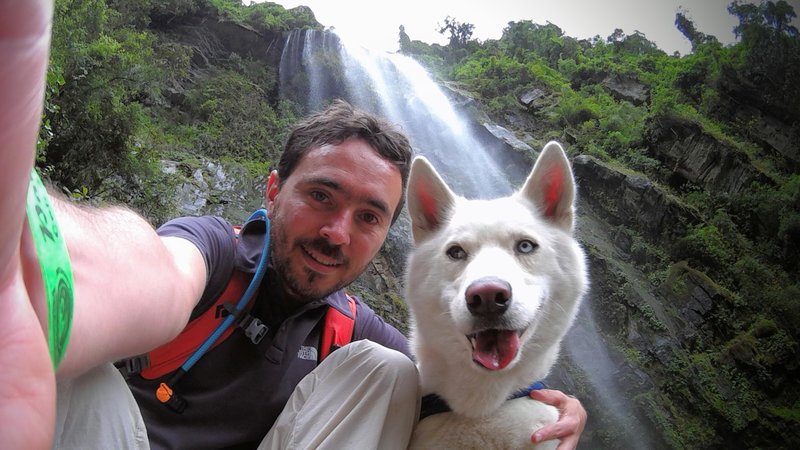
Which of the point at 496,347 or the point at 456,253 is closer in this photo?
the point at 496,347

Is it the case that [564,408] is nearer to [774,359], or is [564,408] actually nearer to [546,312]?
[546,312]

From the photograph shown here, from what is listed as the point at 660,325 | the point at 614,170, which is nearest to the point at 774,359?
the point at 660,325

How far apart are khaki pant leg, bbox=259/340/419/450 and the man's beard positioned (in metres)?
0.46

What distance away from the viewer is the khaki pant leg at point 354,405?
1725 mm

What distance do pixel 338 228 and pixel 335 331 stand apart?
1.87ft

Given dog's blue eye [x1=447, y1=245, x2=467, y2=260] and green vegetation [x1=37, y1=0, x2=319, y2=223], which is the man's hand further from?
green vegetation [x1=37, y1=0, x2=319, y2=223]

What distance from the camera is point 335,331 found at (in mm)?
2369

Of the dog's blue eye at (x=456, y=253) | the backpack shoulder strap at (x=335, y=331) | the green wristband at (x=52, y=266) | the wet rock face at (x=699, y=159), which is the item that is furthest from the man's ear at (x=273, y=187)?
the wet rock face at (x=699, y=159)

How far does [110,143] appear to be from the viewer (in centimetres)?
896

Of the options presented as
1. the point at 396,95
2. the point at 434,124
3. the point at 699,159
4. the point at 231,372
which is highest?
the point at 699,159

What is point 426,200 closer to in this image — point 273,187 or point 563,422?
point 273,187

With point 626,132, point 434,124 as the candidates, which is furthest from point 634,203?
point 434,124

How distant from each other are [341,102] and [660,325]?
1203 cm

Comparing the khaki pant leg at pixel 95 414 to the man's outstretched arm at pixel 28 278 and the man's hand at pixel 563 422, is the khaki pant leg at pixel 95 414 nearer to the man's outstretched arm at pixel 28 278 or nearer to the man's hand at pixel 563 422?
the man's outstretched arm at pixel 28 278
